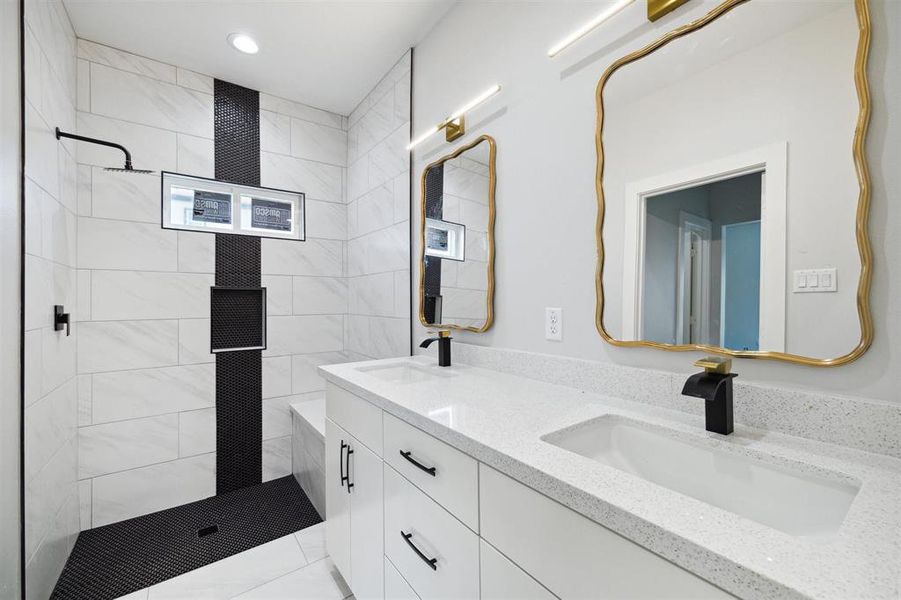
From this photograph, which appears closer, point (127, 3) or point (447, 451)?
point (447, 451)

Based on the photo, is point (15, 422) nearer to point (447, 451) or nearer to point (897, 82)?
point (447, 451)

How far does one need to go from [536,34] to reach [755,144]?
96 centimetres

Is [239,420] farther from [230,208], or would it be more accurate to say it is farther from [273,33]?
[273,33]

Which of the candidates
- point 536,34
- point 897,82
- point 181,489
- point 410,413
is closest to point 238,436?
point 181,489

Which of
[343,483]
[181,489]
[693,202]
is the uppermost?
[693,202]

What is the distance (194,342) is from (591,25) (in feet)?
8.83

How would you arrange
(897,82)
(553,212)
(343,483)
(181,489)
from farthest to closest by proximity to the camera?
(181,489) < (343,483) < (553,212) < (897,82)

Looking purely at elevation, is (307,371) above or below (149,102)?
below

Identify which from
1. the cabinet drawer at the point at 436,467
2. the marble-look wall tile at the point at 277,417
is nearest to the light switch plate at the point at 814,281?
the cabinet drawer at the point at 436,467

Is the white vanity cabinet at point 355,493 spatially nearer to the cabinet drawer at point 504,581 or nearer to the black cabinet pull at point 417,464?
the black cabinet pull at point 417,464

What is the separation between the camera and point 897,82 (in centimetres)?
77

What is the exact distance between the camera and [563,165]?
4.60 feet

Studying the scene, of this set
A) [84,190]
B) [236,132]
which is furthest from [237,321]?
[236,132]

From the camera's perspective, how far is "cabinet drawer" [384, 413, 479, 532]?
0.88 metres
